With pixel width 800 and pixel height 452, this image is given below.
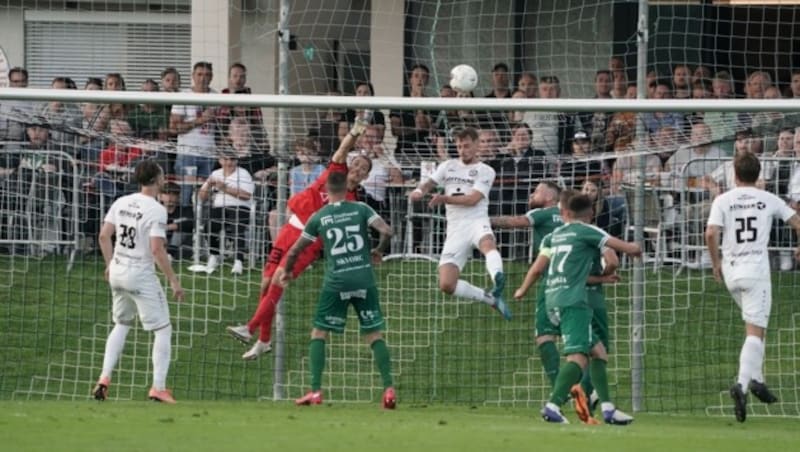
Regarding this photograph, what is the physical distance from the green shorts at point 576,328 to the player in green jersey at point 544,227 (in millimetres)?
888

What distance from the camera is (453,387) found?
57.4 feet

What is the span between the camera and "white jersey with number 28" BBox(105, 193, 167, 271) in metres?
15.2

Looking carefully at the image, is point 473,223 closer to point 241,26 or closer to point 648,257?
point 648,257

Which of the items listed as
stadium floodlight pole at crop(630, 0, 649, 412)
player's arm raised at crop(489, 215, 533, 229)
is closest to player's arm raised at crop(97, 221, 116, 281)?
player's arm raised at crop(489, 215, 533, 229)

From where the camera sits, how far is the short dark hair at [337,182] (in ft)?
50.0

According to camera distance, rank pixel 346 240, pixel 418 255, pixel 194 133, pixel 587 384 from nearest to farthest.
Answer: pixel 587 384 → pixel 346 240 → pixel 194 133 → pixel 418 255

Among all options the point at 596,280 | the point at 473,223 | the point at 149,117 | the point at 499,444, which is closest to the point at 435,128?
the point at 473,223

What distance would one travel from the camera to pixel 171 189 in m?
18.2

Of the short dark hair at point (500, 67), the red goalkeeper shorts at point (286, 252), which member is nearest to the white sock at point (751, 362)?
the red goalkeeper shorts at point (286, 252)

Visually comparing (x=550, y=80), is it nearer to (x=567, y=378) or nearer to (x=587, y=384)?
(x=587, y=384)

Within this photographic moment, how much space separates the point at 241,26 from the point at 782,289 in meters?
5.85

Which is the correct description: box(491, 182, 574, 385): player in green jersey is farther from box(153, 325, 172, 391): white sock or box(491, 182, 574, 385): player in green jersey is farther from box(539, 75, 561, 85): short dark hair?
box(153, 325, 172, 391): white sock

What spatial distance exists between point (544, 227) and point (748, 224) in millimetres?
1627

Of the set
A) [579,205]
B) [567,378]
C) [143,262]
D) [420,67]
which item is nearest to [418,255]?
[420,67]
